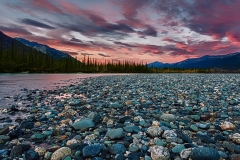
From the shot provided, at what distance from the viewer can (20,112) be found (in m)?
5.43

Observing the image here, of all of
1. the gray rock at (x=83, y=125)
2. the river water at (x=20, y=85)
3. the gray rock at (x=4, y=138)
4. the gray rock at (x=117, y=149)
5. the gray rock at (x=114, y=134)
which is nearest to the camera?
the gray rock at (x=117, y=149)

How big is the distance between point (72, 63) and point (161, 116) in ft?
309

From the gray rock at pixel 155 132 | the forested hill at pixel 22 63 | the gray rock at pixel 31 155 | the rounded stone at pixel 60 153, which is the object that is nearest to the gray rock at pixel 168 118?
the gray rock at pixel 155 132

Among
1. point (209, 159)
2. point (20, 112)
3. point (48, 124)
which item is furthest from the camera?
point (20, 112)

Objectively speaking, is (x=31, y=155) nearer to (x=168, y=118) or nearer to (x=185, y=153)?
(x=185, y=153)

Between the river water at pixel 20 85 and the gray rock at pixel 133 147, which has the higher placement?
the gray rock at pixel 133 147

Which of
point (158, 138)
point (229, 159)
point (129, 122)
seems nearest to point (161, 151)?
point (158, 138)

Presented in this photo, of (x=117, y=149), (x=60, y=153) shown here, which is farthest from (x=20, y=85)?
(x=117, y=149)

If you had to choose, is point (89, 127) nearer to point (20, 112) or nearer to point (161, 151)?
point (161, 151)

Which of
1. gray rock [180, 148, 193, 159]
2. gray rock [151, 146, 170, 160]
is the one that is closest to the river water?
gray rock [151, 146, 170, 160]

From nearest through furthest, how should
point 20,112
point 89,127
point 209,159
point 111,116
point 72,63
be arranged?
point 209,159 < point 89,127 < point 111,116 < point 20,112 < point 72,63

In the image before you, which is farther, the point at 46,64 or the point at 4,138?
the point at 46,64

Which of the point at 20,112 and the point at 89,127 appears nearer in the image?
the point at 89,127

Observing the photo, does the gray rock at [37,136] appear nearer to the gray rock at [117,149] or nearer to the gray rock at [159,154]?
the gray rock at [117,149]
